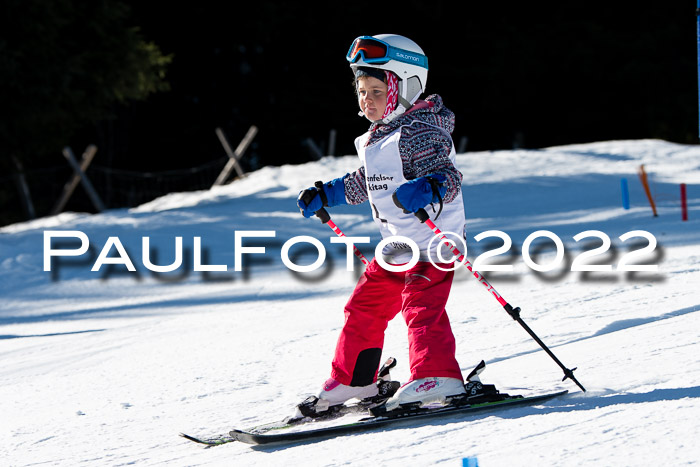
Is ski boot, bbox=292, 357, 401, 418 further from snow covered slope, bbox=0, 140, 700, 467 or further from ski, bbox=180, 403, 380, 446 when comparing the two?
snow covered slope, bbox=0, 140, 700, 467

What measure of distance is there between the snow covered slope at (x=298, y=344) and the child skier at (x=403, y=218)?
304 mm

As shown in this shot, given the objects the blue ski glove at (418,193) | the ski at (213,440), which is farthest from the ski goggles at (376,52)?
the ski at (213,440)

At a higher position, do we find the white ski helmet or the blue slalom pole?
the white ski helmet

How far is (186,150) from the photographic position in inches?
1082

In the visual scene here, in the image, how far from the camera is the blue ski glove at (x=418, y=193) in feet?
11.3

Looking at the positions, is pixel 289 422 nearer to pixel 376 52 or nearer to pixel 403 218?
pixel 403 218

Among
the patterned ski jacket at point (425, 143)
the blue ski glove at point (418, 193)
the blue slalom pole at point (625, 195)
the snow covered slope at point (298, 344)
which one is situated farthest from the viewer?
the blue slalom pole at point (625, 195)

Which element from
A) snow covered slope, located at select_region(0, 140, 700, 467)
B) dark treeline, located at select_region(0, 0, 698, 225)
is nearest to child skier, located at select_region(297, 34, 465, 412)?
snow covered slope, located at select_region(0, 140, 700, 467)

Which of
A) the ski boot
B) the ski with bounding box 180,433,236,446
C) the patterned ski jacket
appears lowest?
the ski with bounding box 180,433,236,446

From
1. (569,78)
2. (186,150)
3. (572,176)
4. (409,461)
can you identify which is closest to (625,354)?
(409,461)

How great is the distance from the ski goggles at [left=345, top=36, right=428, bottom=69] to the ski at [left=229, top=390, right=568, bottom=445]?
54.6 inches

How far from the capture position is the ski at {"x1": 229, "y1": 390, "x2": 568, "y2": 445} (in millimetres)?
3525

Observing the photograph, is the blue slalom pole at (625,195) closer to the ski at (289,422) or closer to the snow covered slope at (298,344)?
the snow covered slope at (298,344)
